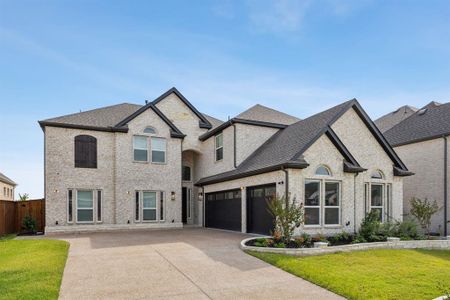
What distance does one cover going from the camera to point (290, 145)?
16453 millimetres

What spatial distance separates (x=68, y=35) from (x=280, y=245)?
1199cm

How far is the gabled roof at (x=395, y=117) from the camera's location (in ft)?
91.6

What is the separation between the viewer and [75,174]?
20094 mm

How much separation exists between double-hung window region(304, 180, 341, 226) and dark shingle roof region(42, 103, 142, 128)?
485 inches

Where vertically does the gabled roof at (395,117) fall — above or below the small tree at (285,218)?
above

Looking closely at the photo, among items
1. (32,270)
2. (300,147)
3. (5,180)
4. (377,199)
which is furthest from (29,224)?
(5,180)

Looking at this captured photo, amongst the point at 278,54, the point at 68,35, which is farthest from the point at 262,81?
the point at 68,35

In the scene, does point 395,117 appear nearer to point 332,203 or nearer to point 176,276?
point 332,203

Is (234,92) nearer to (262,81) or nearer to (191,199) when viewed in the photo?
(262,81)

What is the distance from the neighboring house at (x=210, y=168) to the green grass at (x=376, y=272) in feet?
13.2

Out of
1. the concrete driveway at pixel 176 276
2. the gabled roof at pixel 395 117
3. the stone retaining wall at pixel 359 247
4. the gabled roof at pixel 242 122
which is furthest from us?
the gabled roof at pixel 395 117

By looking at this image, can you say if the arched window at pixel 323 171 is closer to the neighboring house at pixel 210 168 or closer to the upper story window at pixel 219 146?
the neighboring house at pixel 210 168

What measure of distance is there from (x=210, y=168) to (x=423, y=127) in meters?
13.2

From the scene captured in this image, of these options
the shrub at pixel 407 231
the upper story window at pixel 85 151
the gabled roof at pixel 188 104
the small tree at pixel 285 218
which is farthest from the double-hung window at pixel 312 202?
the upper story window at pixel 85 151
